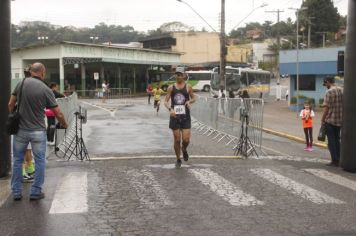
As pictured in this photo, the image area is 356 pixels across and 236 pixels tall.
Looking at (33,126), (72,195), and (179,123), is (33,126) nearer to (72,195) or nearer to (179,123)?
(72,195)

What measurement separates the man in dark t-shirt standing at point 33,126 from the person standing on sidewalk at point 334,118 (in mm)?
6239

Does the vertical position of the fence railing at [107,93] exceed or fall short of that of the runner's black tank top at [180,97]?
it falls short

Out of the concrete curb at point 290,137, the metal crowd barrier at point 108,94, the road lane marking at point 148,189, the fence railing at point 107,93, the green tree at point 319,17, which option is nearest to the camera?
the road lane marking at point 148,189

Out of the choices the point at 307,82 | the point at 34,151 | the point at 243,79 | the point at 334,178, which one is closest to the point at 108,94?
the point at 243,79

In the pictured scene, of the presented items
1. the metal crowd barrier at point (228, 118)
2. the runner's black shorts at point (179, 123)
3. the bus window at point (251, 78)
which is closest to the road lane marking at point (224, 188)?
the runner's black shorts at point (179, 123)

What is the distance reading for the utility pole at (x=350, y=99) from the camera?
1062cm

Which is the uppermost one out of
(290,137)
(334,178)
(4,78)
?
(4,78)

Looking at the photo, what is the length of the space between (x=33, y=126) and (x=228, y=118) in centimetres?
1038

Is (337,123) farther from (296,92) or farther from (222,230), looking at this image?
(296,92)

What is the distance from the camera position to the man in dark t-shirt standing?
24.5 feet

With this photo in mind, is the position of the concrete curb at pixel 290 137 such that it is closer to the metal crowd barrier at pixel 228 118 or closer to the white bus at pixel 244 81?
the metal crowd barrier at pixel 228 118

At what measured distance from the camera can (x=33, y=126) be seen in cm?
752

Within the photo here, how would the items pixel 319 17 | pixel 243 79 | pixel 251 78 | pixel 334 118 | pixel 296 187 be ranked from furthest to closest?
pixel 319 17, pixel 251 78, pixel 243 79, pixel 334 118, pixel 296 187

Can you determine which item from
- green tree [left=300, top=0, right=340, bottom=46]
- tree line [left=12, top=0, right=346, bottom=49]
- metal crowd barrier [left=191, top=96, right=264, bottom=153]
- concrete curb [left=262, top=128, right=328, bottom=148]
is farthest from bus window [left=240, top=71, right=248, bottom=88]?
green tree [left=300, top=0, right=340, bottom=46]
